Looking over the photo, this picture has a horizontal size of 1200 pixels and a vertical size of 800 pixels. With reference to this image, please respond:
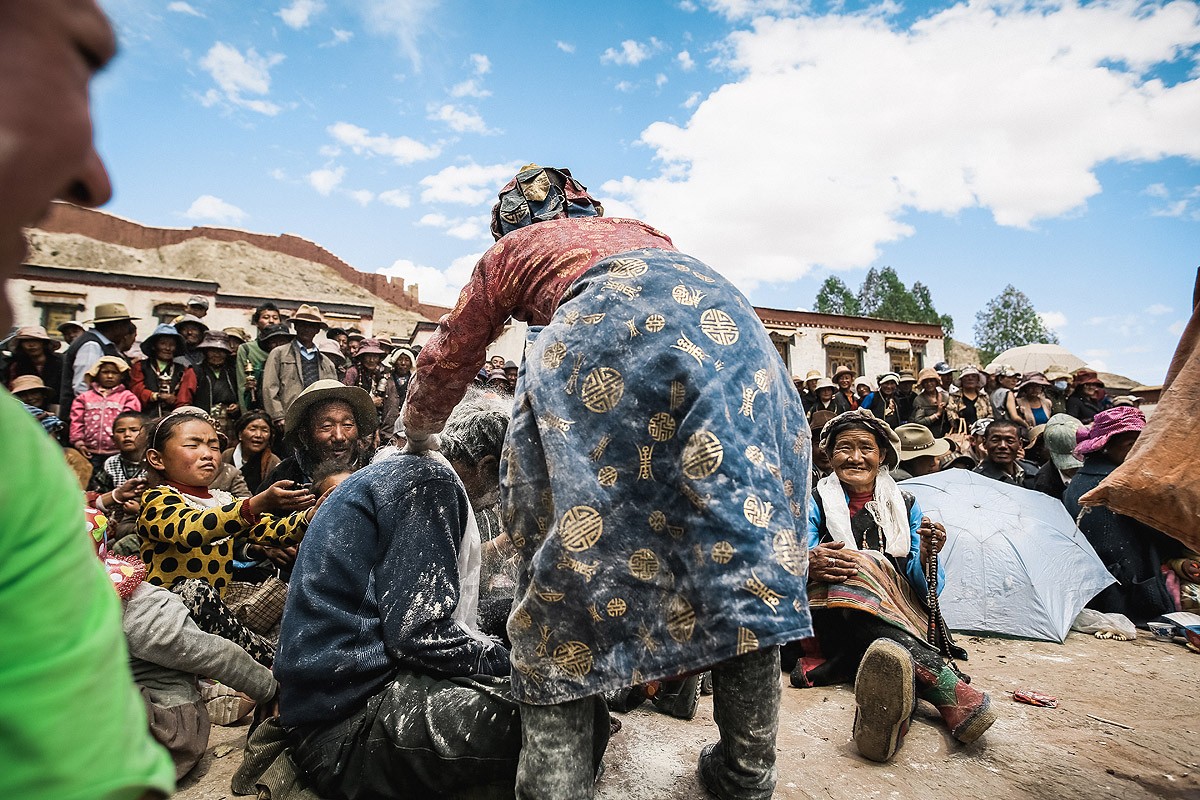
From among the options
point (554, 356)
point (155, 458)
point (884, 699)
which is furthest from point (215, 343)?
point (884, 699)

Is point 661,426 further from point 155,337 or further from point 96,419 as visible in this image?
point 155,337

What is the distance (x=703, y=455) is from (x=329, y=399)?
3242 millimetres

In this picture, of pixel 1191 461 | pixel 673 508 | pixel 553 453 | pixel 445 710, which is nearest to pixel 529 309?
pixel 553 453

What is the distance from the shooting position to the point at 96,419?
5.95 meters

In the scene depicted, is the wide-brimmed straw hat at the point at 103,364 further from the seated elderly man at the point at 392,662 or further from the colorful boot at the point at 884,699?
the colorful boot at the point at 884,699

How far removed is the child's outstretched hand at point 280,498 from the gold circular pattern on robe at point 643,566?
217 centimetres

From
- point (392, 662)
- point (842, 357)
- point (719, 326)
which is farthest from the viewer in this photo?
point (842, 357)

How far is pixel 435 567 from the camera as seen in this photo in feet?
7.39

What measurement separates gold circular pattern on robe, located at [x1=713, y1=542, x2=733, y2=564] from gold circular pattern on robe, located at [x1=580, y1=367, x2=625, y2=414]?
422mm

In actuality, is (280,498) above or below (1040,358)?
below

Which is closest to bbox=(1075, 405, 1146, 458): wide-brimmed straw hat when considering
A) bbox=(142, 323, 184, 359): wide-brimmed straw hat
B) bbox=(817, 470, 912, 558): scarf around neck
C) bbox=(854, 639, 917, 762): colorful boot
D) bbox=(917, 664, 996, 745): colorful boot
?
bbox=(817, 470, 912, 558): scarf around neck

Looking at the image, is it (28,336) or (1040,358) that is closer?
(28,336)

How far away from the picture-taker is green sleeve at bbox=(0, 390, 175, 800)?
Result: 21.8 inches

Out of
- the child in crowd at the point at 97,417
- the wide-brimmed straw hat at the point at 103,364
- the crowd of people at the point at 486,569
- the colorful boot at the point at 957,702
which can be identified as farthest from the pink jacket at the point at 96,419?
the colorful boot at the point at 957,702
